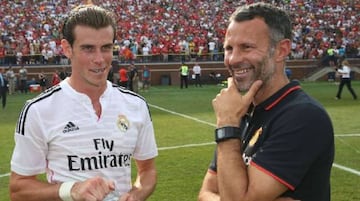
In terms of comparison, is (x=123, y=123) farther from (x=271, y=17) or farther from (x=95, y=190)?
(x=271, y=17)

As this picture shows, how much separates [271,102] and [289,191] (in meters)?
0.54

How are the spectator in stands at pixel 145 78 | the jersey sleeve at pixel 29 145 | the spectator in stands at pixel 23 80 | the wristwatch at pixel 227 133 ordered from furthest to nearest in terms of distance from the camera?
the spectator in stands at pixel 145 78, the spectator in stands at pixel 23 80, the jersey sleeve at pixel 29 145, the wristwatch at pixel 227 133

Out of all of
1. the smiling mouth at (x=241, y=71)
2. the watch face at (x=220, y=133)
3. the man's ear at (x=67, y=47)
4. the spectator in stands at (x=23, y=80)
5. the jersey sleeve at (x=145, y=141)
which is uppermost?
the man's ear at (x=67, y=47)

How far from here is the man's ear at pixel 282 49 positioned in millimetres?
3538

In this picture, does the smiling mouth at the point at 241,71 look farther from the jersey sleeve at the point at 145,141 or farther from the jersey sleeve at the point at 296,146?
the jersey sleeve at the point at 145,141

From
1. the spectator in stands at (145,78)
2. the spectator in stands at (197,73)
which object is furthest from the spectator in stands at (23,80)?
the spectator in stands at (197,73)

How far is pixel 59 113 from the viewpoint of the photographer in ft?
13.3

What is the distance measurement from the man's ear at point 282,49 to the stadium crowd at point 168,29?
3513cm

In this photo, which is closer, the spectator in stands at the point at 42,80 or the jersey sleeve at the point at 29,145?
the jersey sleeve at the point at 29,145

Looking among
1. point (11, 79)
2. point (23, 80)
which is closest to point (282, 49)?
point (11, 79)

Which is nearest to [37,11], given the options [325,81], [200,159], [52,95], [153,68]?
[153,68]

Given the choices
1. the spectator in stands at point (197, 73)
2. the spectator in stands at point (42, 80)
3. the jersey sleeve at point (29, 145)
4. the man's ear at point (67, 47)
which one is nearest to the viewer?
the jersey sleeve at point (29, 145)

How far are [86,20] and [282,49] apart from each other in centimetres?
135

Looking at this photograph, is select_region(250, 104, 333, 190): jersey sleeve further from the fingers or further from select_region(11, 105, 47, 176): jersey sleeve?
select_region(11, 105, 47, 176): jersey sleeve
